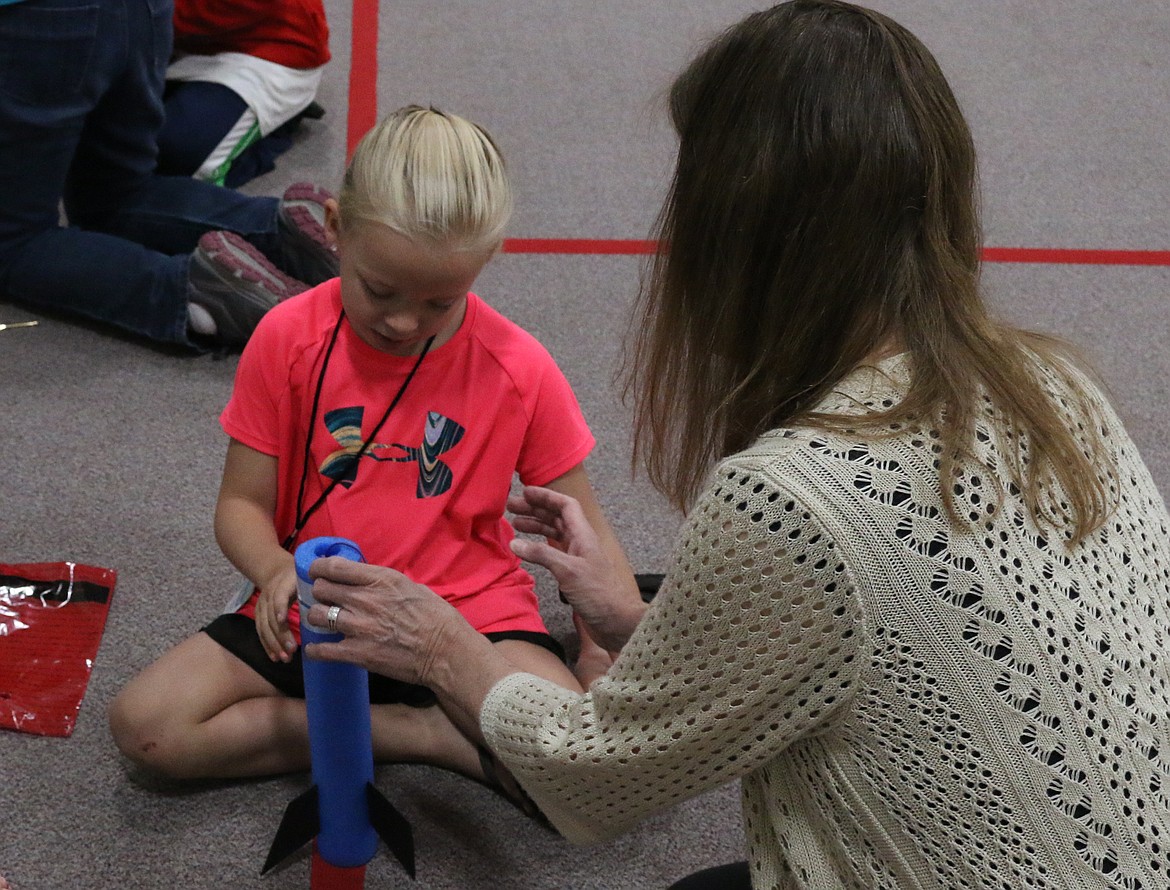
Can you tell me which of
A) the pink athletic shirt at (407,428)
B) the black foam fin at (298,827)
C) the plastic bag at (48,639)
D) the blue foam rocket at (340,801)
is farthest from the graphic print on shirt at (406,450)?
the plastic bag at (48,639)

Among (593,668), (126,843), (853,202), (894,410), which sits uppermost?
(853,202)

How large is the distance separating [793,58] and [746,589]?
37cm

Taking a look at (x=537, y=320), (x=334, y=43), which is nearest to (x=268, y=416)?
(x=537, y=320)

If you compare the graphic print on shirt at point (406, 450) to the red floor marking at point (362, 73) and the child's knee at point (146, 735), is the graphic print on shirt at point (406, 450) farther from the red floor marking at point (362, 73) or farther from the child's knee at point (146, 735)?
the red floor marking at point (362, 73)

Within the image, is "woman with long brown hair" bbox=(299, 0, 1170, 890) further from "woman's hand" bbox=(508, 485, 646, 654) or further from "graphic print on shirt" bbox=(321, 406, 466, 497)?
"graphic print on shirt" bbox=(321, 406, 466, 497)

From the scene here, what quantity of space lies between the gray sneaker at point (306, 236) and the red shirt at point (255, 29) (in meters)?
0.60

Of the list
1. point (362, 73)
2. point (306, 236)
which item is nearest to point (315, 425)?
point (306, 236)

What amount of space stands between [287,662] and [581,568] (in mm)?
451

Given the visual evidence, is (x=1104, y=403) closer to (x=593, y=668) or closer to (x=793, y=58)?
(x=793, y=58)

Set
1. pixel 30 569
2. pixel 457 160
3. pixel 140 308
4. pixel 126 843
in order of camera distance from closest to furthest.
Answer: pixel 457 160, pixel 126 843, pixel 30 569, pixel 140 308

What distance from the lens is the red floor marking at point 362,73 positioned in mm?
2982

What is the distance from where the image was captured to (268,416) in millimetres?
1418

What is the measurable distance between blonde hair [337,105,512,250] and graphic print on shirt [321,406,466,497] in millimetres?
220

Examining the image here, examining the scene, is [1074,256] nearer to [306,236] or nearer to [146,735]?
[306,236]
